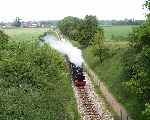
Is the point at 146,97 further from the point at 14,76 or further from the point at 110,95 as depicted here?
the point at 110,95

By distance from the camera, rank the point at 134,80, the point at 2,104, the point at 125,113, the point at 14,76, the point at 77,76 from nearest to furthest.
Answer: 1. the point at 2,104
2. the point at 14,76
3. the point at 134,80
4. the point at 125,113
5. the point at 77,76

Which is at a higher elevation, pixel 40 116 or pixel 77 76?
pixel 40 116

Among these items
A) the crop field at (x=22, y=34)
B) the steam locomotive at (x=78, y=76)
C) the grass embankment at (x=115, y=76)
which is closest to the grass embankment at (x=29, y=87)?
the grass embankment at (x=115, y=76)

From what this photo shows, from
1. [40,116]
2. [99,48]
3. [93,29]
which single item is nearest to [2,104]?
[40,116]

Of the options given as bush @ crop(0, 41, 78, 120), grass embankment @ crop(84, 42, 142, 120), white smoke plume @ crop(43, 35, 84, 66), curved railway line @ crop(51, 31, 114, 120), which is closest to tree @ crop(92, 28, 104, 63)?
grass embankment @ crop(84, 42, 142, 120)

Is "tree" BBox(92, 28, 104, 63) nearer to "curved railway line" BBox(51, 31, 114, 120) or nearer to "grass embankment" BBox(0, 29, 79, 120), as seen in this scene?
"curved railway line" BBox(51, 31, 114, 120)

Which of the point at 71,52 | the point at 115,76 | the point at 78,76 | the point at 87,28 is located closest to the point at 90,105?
the point at 78,76
